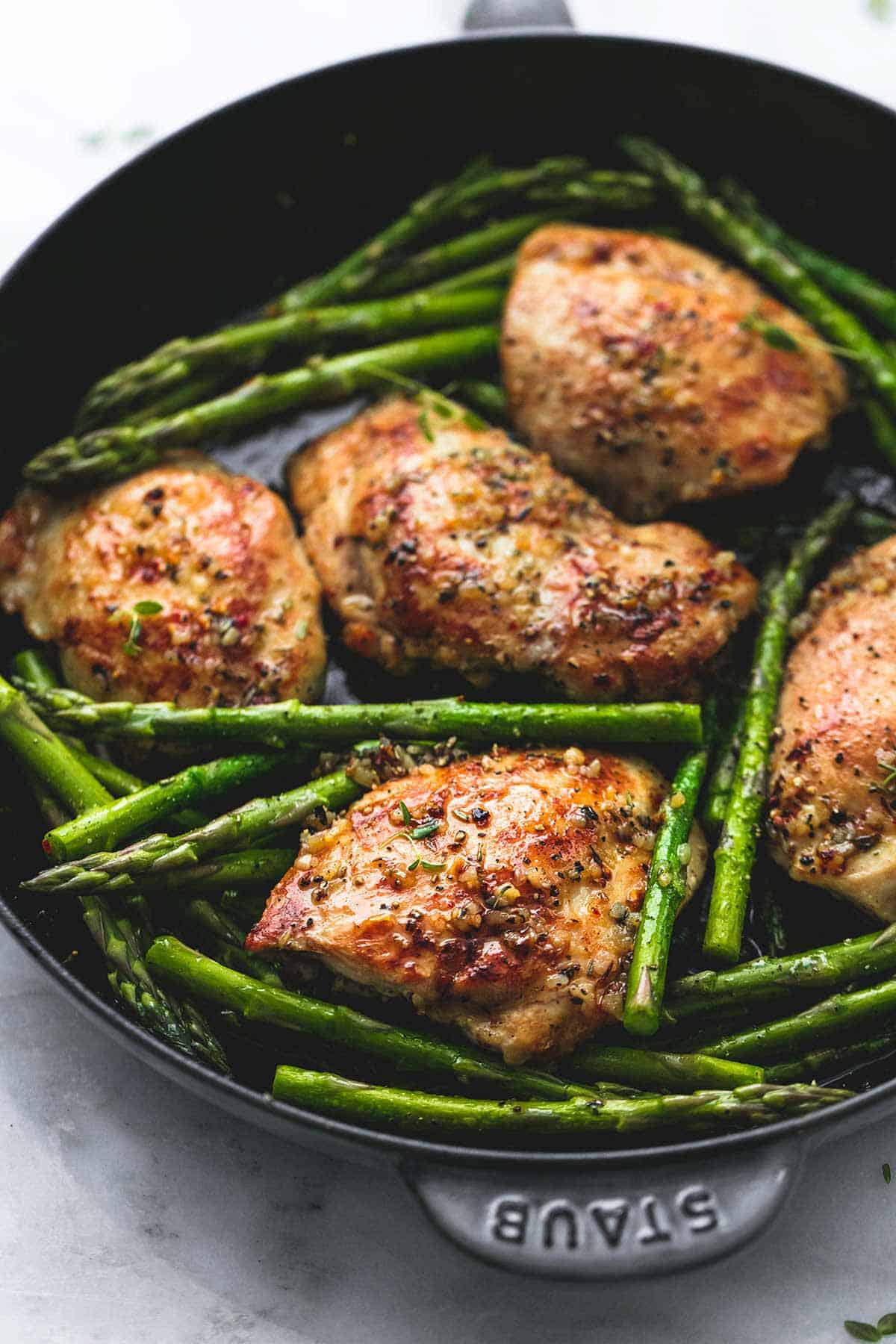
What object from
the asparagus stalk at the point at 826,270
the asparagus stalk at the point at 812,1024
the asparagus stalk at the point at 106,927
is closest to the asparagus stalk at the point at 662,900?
the asparagus stalk at the point at 812,1024

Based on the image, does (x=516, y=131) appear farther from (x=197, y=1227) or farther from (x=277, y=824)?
(x=197, y=1227)

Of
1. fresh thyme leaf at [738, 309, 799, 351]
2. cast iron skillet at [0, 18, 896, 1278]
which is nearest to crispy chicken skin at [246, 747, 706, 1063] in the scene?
cast iron skillet at [0, 18, 896, 1278]

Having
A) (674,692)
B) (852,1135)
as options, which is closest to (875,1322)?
(852,1135)

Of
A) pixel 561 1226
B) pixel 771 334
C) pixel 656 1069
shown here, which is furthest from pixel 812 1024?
pixel 771 334

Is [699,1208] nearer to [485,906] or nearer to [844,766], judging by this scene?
[485,906]

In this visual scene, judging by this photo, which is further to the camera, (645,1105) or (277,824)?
(277,824)

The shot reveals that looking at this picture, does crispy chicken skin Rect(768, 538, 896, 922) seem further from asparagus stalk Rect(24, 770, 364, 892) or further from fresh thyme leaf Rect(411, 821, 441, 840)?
asparagus stalk Rect(24, 770, 364, 892)

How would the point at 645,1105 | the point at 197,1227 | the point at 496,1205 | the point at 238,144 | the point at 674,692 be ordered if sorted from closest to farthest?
the point at 496,1205 < the point at 645,1105 < the point at 197,1227 < the point at 674,692 < the point at 238,144
